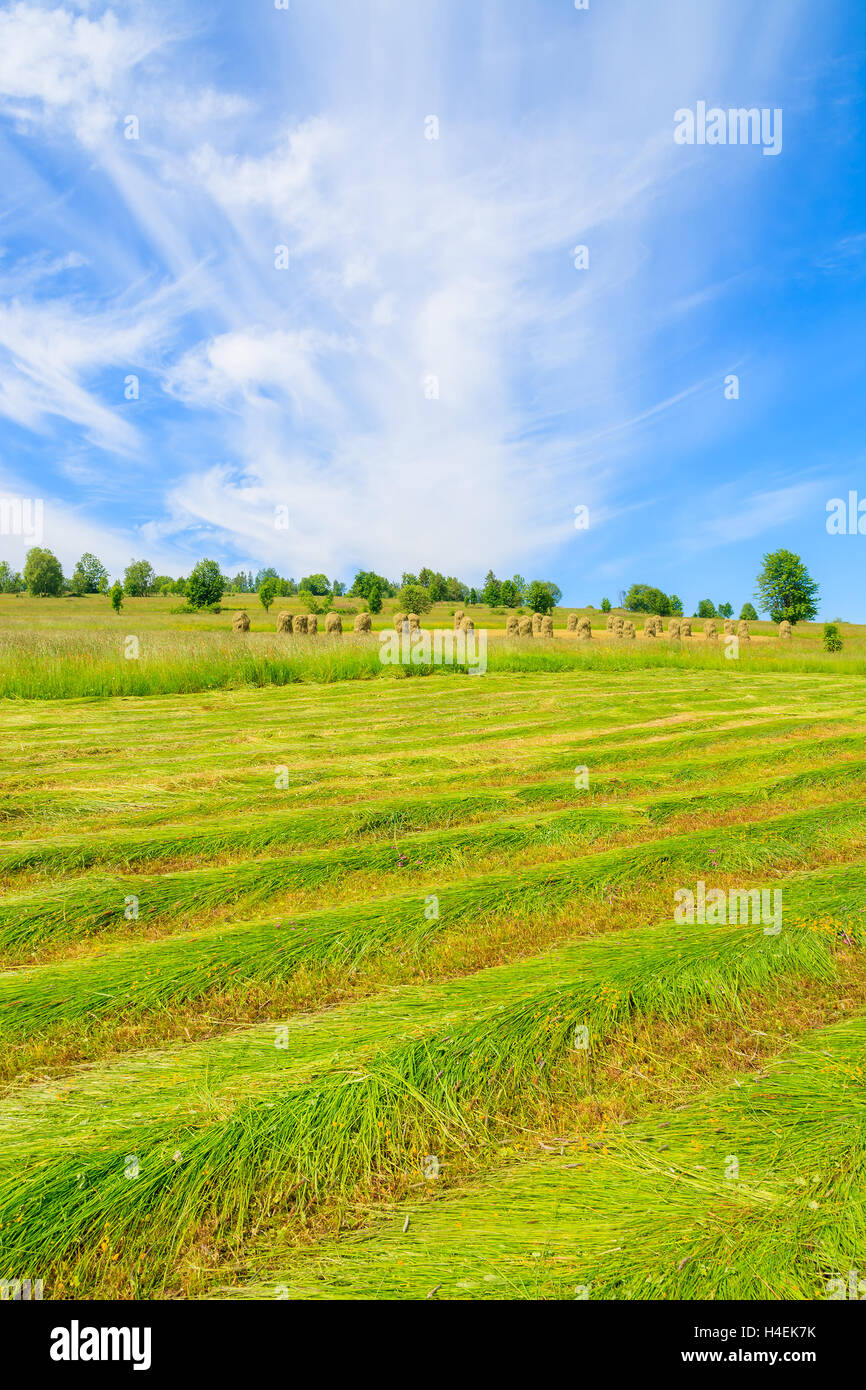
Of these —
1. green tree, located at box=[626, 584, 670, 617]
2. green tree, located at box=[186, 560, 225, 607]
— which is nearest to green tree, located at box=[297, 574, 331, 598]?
green tree, located at box=[186, 560, 225, 607]

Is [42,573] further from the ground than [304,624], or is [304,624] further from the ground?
[42,573]

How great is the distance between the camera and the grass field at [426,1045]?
6.47ft

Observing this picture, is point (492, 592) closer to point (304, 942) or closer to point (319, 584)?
point (319, 584)

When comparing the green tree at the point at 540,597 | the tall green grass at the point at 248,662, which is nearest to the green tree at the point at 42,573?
the green tree at the point at 540,597

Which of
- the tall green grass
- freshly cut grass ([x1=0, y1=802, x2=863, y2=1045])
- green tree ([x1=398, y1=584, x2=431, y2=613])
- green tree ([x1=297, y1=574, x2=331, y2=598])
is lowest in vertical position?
freshly cut grass ([x1=0, y1=802, x2=863, y2=1045])

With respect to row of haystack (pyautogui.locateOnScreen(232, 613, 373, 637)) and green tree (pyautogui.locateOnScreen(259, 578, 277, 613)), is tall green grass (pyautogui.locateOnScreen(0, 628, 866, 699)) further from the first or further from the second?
green tree (pyautogui.locateOnScreen(259, 578, 277, 613))

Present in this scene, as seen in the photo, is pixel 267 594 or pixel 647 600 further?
pixel 647 600

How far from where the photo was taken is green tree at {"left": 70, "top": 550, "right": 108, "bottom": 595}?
11500 centimetres

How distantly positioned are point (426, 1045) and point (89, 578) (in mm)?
134156

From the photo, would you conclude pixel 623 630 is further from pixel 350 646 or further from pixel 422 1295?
pixel 422 1295

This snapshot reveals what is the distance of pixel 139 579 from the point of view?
113 metres

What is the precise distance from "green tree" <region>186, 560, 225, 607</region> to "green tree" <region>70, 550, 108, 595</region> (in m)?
39.2

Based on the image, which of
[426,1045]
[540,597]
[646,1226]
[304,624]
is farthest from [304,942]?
[540,597]
